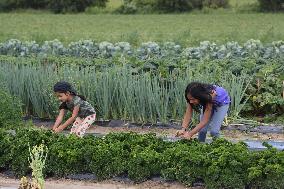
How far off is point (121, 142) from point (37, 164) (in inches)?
73.8

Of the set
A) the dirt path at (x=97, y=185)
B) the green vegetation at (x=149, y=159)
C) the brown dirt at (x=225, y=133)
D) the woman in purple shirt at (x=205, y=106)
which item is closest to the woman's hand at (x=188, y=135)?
the woman in purple shirt at (x=205, y=106)

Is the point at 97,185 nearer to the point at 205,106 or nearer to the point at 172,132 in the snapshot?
the point at 205,106

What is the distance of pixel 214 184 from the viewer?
6242 millimetres

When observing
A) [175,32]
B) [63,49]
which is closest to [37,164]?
[63,49]

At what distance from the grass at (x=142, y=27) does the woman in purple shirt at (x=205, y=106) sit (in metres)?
11.0

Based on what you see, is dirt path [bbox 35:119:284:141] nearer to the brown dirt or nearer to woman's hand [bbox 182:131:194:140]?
the brown dirt

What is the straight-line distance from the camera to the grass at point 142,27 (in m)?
21.5

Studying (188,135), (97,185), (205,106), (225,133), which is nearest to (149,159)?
(97,185)

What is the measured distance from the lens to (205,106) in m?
7.19

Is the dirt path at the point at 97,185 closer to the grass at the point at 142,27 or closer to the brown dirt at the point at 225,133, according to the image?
the brown dirt at the point at 225,133

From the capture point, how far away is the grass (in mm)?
21516

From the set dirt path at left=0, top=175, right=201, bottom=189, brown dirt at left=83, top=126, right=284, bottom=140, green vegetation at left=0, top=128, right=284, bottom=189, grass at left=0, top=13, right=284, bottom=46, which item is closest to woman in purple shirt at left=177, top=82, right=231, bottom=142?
green vegetation at left=0, top=128, right=284, bottom=189

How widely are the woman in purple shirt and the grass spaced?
11.0m

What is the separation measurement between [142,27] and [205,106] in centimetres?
1883
